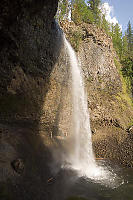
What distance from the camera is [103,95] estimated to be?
15.7m

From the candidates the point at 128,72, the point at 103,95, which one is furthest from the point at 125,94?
the point at 103,95

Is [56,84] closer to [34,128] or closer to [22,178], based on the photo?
[34,128]

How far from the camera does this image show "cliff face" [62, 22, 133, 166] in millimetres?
12539

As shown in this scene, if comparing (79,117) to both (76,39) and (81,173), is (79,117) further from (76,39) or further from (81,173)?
(76,39)

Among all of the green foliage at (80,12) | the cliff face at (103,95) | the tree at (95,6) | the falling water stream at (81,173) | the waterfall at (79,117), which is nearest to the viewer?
the falling water stream at (81,173)

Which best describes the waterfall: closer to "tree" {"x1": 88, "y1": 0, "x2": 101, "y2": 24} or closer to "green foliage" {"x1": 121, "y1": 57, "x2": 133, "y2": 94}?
"green foliage" {"x1": 121, "y1": 57, "x2": 133, "y2": 94}

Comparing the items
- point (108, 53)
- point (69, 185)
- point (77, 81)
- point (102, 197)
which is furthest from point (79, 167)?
point (108, 53)

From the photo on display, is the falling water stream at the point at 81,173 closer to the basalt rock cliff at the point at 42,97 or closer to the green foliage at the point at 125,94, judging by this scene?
the basalt rock cliff at the point at 42,97

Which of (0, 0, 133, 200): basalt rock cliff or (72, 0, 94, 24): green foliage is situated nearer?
(0, 0, 133, 200): basalt rock cliff

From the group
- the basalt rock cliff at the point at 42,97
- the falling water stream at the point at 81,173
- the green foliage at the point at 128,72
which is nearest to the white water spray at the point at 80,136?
the falling water stream at the point at 81,173

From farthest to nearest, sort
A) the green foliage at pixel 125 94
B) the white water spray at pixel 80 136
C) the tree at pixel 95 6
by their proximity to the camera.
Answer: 1. the tree at pixel 95 6
2. the green foliage at pixel 125 94
3. the white water spray at pixel 80 136

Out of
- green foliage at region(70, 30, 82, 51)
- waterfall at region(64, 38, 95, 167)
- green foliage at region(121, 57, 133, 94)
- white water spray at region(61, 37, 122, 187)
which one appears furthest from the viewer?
green foliage at region(121, 57, 133, 94)

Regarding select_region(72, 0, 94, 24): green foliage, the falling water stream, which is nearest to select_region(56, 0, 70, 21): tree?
select_region(72, 0, 94, 24): green foliage

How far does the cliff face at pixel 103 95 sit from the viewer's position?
12539mm
